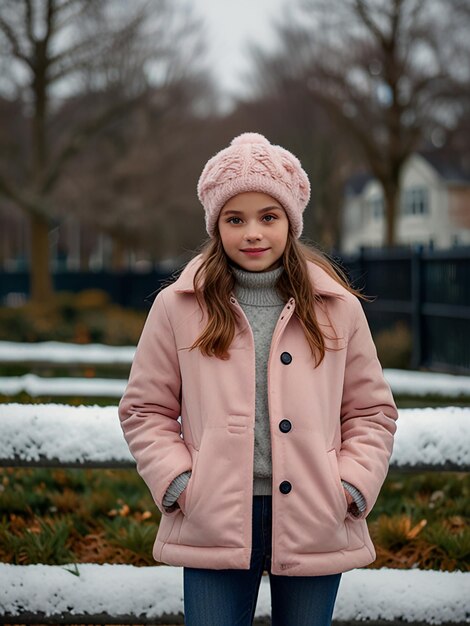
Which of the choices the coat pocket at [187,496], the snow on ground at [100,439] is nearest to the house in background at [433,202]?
the snow on ground at [100,439]

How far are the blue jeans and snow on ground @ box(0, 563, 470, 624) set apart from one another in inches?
37.0

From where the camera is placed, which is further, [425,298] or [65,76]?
[65,76]

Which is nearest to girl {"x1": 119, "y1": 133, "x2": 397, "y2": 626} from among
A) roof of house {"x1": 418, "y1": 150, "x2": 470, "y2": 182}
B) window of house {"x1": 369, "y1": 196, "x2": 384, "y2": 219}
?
roof of house {"x1": 418, "y1": 150, "x2": 470, "y2": 182}

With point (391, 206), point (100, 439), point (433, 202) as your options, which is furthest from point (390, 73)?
point (433, 202)

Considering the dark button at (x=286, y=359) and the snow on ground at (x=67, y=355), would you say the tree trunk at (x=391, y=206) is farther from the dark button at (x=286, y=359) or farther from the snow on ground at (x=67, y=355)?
the dark button at (x=286, y=359)

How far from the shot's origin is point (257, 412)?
224 centimetres

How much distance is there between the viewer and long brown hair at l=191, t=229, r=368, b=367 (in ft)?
7.31

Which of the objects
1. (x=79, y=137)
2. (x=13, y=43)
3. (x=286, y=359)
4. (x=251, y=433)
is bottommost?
(x=251, y=433)

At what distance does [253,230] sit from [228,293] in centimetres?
18

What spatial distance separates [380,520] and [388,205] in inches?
804

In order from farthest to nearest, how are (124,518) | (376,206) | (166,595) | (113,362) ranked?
(376,206)
(113,362)
(124,518)
(166,595)

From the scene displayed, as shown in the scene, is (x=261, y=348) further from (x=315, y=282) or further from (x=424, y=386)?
(x=424, y=386)

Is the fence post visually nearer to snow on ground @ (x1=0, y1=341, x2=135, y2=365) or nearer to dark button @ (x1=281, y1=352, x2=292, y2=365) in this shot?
snow on ground @ (x1=0, y1=341, x2=135, y2=365)

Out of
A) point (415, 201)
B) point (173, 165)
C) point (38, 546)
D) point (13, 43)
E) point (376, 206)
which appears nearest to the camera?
point (38, 546)
